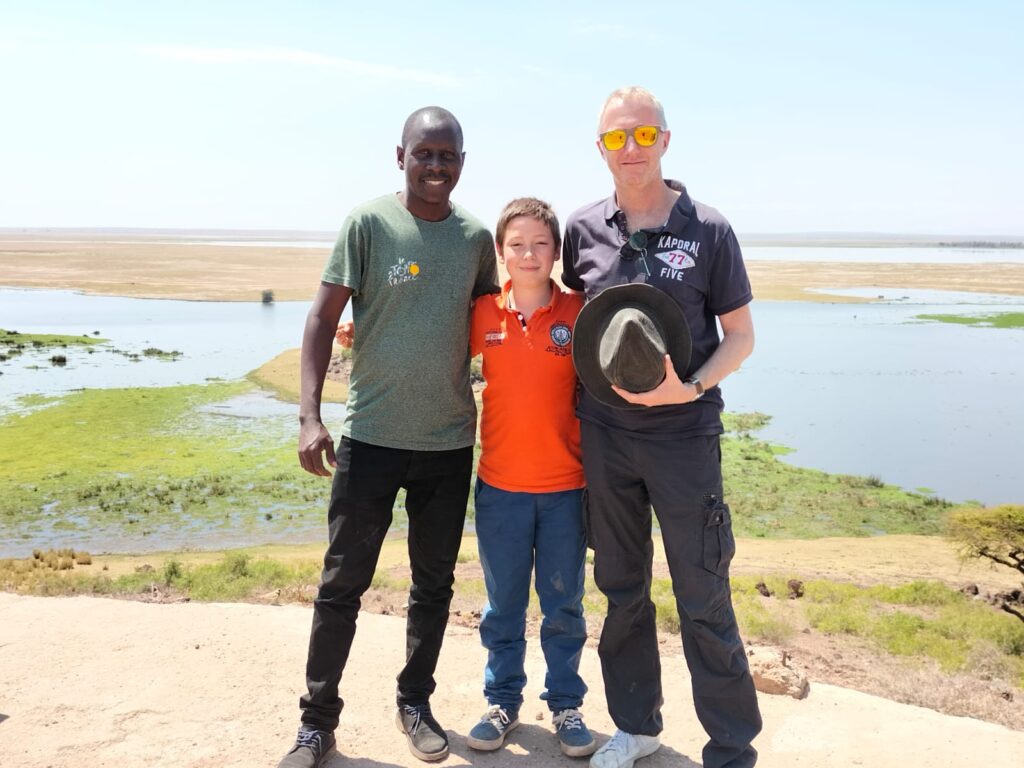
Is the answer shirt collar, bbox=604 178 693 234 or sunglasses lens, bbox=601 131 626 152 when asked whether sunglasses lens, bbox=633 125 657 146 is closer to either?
sunglasses lens, bbox=601 131 626 152

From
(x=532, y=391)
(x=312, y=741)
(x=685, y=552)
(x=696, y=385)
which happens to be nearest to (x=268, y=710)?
(x=312, y=741)

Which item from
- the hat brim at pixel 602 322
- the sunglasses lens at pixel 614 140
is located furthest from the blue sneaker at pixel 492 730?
the sunglasses lens at pixel 614 140

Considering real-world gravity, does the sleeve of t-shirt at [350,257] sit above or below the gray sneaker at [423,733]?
above

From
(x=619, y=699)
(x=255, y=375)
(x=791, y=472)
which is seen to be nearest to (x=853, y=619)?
(x=619, y=699)

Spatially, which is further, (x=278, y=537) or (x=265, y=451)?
(x=265, y=451)

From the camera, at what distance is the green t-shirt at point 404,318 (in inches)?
150

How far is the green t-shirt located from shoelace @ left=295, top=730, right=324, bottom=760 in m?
1.38

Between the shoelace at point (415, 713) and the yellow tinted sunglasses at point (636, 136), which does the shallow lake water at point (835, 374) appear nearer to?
the shoelace at point (415, 713)

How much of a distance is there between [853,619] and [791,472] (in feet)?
44.7

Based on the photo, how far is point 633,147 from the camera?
3621mm

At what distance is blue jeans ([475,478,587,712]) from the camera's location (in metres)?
4.08

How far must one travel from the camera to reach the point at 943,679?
659 cm

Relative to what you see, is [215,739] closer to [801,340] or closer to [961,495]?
[961,495]

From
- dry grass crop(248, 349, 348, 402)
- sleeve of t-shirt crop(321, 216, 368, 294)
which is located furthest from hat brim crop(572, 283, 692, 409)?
dry grass crop(248, 349, 348, 402)
